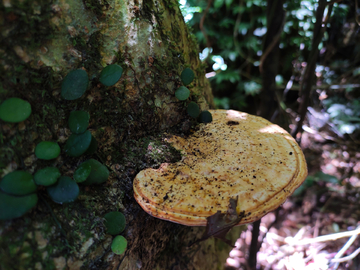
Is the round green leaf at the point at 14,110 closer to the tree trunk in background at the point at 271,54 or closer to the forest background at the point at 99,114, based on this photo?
the forest background at the point at 99,114

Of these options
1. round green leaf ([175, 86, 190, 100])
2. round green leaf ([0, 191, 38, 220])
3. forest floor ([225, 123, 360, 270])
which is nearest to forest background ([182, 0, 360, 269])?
forest floor ([225, 123, 360, 270])

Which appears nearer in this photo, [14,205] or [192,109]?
[14,205]

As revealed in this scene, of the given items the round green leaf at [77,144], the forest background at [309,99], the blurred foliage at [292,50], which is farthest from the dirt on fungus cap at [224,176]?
the blurred foliage at [292,50]

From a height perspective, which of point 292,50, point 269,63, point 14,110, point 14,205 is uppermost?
point 14,110

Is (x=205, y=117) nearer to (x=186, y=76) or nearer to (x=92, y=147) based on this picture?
(x=186, y=76)

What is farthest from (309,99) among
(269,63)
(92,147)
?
(92,147)

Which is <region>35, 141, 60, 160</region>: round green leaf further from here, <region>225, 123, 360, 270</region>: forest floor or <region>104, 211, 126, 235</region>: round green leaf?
<region>225, 123, 360, 270</region>: forest floor
